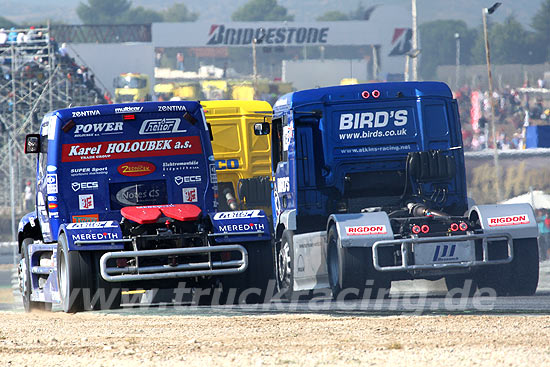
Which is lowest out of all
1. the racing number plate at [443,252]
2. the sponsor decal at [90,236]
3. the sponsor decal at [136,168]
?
the racing number plate at [443,252]

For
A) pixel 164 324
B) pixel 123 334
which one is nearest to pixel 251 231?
pixel 164 324

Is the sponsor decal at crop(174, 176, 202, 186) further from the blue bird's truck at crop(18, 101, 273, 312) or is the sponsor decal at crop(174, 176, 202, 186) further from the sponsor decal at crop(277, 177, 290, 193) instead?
the sponsor decal at crop(277, 177, 290, 193)

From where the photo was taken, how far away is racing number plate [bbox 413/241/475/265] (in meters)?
16.3

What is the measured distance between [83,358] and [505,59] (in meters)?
181

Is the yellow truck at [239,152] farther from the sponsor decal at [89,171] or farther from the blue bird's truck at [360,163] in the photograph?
the sponsor decal at [89,171]

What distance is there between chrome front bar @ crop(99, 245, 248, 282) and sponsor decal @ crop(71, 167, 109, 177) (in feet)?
5.56

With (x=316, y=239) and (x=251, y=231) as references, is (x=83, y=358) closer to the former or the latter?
(x=251, y=231)

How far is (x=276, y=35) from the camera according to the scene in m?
120

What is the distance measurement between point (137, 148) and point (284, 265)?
3632 millimetres

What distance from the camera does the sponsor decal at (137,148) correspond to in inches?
605

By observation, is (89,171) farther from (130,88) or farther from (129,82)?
(129,82)

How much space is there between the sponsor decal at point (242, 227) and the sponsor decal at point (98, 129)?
2.20 meters

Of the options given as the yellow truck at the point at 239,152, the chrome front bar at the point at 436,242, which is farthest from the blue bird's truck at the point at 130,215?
the yellow truck at the point at 239,152

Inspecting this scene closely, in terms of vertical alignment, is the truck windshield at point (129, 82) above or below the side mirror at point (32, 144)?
above
